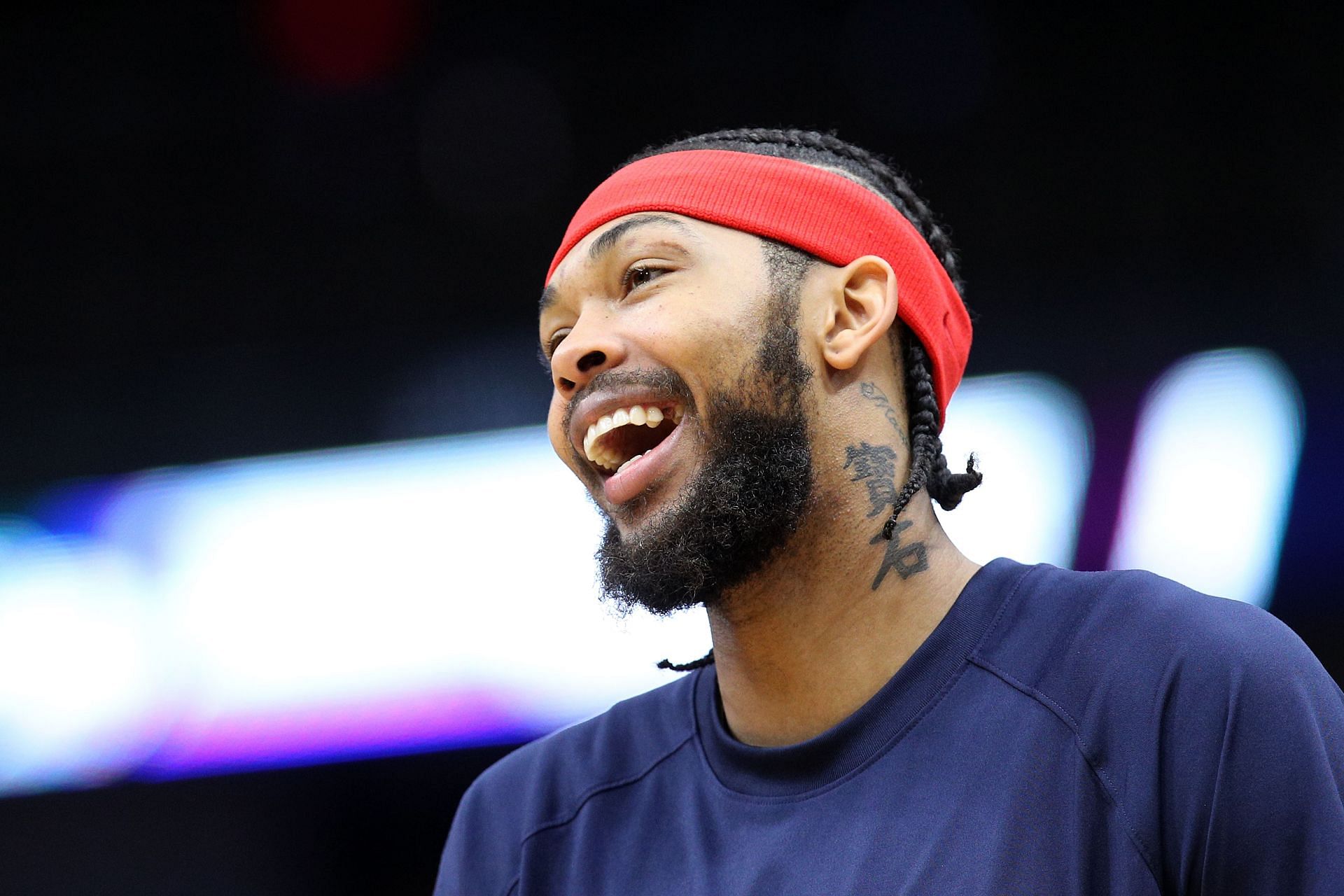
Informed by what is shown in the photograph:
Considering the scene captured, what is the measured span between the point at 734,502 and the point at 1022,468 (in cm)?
186

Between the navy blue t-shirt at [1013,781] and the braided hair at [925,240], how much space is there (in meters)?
0.13

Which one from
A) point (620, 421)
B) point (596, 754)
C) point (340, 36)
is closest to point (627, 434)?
point (620, 421)

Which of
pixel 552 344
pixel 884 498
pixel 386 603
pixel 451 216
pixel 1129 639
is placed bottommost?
pixel 1129 639

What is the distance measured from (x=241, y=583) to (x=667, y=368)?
229 centimetres

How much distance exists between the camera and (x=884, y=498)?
1672 millimetres

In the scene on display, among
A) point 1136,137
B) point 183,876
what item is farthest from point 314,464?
point 1136,137

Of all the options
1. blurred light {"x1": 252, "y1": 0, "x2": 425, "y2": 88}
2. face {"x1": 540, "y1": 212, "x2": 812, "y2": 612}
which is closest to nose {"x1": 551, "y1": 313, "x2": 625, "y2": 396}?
face {"x1": 540, "y1": 212, "x2": 812, "y2": 612}

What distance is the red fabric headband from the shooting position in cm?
178

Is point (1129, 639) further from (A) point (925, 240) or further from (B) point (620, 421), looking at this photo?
(A) point (925, 240)

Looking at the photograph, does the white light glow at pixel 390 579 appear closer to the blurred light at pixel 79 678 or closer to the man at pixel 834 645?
the blurred light at pixel 79 678

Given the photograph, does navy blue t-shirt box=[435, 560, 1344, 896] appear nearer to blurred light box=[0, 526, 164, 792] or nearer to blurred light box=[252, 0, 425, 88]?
blurred light box=[0, 526, 164, 792]

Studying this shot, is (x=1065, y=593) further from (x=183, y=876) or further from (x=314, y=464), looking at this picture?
(x=183, y=876)

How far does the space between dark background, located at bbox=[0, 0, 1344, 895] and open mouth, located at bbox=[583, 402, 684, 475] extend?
181cm

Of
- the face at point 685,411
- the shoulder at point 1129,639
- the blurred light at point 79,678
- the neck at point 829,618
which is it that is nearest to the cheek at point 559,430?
the face at point 685,411
